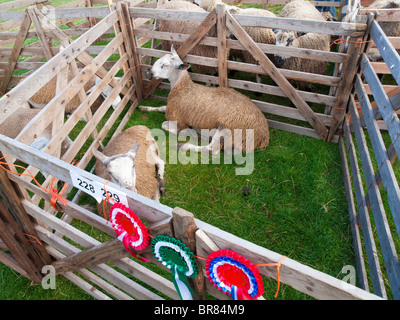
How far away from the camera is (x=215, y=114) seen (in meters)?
4.45

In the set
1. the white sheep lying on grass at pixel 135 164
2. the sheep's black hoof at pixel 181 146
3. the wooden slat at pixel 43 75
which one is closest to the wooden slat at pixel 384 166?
the white sheep lying on grass at pixel 135 164

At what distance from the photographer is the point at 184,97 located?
15.7 ft

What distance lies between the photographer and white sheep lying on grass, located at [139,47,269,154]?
→ 439 cm

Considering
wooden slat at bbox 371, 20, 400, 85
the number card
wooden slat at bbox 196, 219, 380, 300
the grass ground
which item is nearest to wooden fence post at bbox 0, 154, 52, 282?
the grass ground

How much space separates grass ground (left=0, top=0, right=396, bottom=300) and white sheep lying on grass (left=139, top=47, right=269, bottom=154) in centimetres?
32

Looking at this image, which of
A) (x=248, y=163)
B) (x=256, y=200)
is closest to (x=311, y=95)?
(x=248, y=163)

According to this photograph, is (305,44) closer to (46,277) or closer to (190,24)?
(190,24)

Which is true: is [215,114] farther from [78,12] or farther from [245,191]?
[78,12]

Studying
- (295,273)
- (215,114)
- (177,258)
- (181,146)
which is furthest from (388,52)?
(181,146)

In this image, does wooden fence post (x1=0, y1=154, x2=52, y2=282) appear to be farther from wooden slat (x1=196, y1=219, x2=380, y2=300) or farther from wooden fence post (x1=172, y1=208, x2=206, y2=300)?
wooden slat (x1=196, y1=219, x2=380, y2=300)

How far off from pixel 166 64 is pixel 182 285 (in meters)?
3.94
